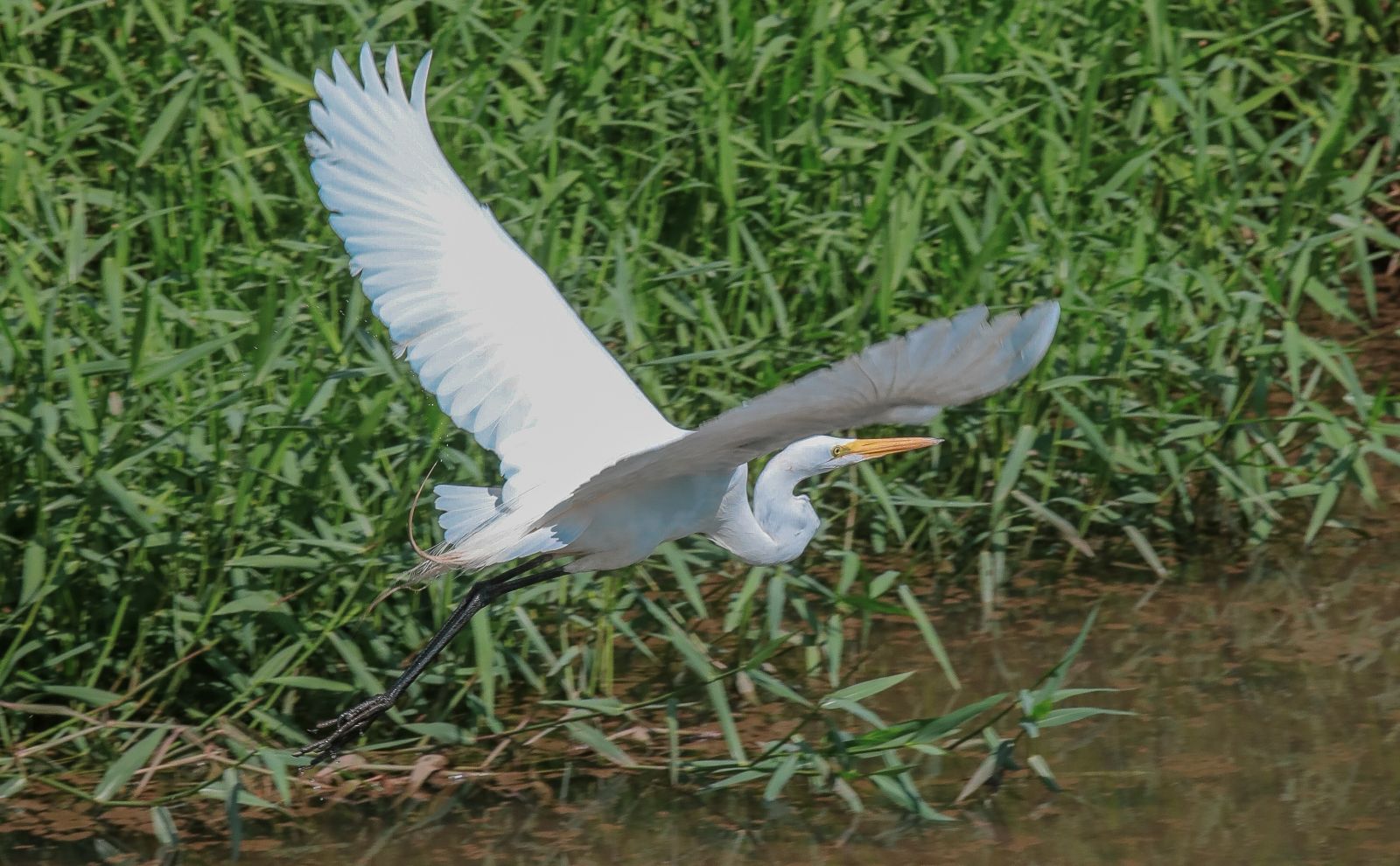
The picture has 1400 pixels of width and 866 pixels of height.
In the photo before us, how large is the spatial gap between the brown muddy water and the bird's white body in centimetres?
54

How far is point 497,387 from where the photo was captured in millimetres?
3451

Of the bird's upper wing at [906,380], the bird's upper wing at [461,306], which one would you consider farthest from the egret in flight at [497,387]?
the bird's upper wing at [906,380]

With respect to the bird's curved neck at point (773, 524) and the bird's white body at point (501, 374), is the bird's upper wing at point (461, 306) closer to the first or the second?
the bird's white body at point (501, 374)

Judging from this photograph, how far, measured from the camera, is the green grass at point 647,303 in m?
3.76

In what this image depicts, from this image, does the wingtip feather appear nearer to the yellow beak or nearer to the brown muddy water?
the yellow beak

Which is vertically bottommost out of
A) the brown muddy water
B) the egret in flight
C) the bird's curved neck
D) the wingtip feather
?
the brown muddy water

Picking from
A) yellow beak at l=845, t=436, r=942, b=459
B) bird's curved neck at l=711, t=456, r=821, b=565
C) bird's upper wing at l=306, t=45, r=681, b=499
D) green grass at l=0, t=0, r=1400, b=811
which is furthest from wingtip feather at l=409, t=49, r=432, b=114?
yellow beak at l=845, t=436, r=942, b=459

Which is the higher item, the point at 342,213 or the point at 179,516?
the point at 342,213

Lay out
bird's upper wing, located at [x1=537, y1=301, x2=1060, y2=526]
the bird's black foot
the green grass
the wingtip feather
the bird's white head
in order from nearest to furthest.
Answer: bird's upper wing, located at [x1=537, y1=301, x2=1060, y2=526] → the wingtip feather → the bird's black foot → the bird's white head → the green grass

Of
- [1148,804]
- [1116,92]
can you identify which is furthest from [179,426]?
[1116,92]

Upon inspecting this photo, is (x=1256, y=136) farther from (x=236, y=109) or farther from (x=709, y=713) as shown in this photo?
(x=236, y=109)

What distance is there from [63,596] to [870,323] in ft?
6.29

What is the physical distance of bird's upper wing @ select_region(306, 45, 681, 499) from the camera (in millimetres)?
3379

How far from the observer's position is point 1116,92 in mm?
5250
